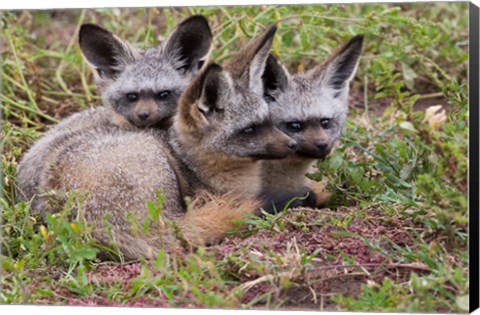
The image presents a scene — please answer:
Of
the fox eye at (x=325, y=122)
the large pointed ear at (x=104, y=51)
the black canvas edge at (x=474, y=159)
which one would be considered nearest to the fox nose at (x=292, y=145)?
the fox eye at (x=325, y=122)

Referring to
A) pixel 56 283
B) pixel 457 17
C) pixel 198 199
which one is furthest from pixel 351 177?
pixel 457 17

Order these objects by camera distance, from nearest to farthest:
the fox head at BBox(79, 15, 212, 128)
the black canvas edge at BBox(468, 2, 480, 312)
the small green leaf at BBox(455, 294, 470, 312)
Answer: the small green leaf at BBox(455, 294, 470, 312)
the black canvas edge at BBox(468, 2, 480, 312)
the fox head at BBox(79, 15, 212, 128)

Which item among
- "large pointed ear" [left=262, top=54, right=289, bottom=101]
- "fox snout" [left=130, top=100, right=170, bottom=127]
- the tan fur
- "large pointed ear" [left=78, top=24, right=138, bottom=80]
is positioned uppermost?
"large pointed ear" [left=78, top=24, right=138, bottom=80]

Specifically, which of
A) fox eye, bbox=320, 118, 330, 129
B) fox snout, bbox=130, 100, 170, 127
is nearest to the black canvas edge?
fox eye, bbox=320, 118, 330, 129

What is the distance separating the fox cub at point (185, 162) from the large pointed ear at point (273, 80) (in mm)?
247

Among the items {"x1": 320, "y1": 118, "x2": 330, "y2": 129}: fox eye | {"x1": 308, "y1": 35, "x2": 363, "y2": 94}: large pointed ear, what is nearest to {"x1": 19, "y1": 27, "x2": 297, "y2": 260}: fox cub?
{"x1": 320, "y1": 118, "x2": 330, "y2": 129}: fox eye

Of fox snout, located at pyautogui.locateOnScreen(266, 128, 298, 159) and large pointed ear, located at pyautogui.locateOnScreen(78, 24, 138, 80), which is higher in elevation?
large pointed ear, located at pyautogui.locateOnScreen(78, 24, 138, 80)

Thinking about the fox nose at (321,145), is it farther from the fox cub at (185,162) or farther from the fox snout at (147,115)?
the fox snout at (147,115)

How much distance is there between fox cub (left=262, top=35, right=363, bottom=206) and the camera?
5.79 metres

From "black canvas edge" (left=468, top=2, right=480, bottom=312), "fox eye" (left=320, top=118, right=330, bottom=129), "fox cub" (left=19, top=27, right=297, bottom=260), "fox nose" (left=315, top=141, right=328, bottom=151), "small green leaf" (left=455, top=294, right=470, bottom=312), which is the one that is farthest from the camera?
"fox eye" (left=320, top=118, right=330, bottom=129)

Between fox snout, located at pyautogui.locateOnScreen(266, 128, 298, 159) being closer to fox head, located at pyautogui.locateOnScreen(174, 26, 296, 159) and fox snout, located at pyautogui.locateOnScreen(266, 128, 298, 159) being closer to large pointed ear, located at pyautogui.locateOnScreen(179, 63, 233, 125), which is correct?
fox head, located at pyautogui.locateOnScreen(174, 26, 296, 159)

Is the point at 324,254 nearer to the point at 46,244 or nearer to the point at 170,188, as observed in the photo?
the point at 170,188

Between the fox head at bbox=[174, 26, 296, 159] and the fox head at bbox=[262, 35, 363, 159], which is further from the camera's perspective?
the fox head at bbox=[262, 35, 363, 159]

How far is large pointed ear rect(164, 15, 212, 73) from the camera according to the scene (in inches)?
236
